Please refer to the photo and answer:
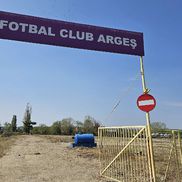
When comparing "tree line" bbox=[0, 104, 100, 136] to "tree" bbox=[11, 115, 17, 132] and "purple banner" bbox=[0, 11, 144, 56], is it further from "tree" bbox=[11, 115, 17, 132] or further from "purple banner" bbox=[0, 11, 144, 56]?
"purple banner" bbox=[0, 11, 144, 56]

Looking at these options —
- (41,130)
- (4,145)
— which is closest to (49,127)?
(41,130)

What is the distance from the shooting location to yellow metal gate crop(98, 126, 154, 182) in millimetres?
7418

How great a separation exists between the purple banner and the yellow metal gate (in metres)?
2.49

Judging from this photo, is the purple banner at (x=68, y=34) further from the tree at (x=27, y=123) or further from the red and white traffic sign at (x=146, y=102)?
the tree at (x=27, y=123)

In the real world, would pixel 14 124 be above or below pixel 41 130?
above

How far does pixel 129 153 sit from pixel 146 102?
1.98 metres

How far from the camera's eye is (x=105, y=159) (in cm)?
956

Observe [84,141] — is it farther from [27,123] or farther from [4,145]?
[27,123]

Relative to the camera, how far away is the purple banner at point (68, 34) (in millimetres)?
7324

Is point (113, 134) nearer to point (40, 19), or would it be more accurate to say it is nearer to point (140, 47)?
point (140, 47)

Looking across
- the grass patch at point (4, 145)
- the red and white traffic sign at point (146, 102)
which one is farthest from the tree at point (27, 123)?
the red and white traffic sign at point (146, 102)

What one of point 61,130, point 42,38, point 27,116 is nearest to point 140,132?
point 42,38

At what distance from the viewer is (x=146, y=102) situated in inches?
281

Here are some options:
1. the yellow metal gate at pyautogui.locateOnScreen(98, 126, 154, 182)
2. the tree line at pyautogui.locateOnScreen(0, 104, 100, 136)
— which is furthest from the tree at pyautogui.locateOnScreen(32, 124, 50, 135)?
the yellow metal gate at pyautogui.locateOnScreen(98, 126, 154, 182)
